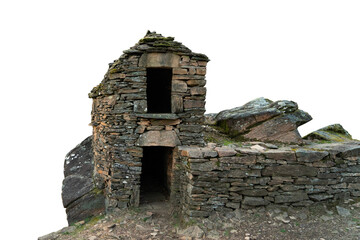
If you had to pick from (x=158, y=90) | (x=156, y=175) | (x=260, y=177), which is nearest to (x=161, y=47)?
(x=158, y=90)

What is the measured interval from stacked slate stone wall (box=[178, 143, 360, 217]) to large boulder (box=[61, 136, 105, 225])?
2.93 meters

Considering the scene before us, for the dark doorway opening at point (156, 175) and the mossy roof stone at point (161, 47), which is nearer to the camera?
the mossy roof stone at point (161, 47)

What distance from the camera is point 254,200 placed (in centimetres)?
573

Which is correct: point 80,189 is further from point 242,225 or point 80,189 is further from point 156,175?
point 242,225

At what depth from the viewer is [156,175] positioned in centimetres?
916

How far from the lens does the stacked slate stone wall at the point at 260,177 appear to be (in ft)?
18.3

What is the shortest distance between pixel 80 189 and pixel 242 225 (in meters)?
5.03

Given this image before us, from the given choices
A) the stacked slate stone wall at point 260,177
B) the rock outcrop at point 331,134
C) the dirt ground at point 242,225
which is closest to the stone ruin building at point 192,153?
the stacked slate stone wall at point 260,177

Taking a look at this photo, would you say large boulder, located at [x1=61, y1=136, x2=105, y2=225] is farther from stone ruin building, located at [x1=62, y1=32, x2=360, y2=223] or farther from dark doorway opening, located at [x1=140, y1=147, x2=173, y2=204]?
dark doorway opening, located at [x1=140, y1=147, x2=173, y2=204]

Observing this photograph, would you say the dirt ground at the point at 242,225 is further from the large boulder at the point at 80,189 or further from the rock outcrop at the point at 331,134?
the rock outcrop at the point at 331,134

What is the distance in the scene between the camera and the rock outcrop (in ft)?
26.3

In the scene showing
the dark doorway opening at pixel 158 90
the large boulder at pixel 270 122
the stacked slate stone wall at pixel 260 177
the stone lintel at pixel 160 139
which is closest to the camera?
the stacked slate stone wall at pixel 260 177

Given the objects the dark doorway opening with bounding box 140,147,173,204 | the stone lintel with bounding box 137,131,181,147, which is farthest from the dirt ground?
the stone lintel with bounding box 137,131,181,147

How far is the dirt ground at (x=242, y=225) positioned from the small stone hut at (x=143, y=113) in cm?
62
